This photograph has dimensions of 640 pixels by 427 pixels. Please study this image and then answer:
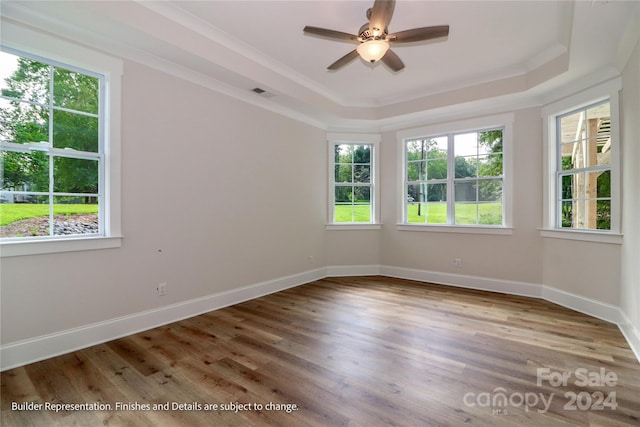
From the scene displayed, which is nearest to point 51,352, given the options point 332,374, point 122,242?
point 122,242

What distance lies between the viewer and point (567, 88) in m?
3.59

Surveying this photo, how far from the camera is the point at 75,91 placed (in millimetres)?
2590

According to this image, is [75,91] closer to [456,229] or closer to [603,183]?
[456,229]

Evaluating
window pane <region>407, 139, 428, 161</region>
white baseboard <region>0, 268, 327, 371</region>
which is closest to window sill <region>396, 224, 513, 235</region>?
window pane <region>407, 139, 428, 161</region>

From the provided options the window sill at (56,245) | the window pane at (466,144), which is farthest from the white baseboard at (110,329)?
the window pane at (466,144)

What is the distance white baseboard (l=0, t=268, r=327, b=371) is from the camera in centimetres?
225

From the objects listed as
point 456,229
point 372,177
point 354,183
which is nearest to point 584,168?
point 456,229

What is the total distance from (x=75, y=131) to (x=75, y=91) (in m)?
0.35

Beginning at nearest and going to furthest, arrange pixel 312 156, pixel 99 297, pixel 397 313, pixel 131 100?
1. pixel 99 297
2. pixel 131 100
3. pixel 397 313
4. pixel 312 156

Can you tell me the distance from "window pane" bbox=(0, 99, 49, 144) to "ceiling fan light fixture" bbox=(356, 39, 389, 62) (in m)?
2.70

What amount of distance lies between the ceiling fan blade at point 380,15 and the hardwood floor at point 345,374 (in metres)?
2.62

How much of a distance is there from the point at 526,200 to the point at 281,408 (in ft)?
13.7

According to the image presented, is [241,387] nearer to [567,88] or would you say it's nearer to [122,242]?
[122,242]

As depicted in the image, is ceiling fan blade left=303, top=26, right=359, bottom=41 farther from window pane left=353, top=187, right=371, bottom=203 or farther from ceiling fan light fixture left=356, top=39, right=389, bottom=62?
window pane left=353, top=187, right=371, bottom=203
